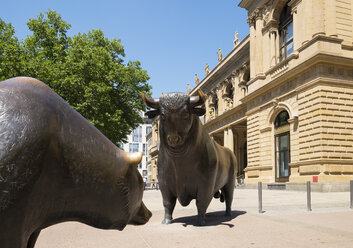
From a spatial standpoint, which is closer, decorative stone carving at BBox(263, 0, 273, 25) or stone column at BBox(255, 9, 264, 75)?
decorative stone carving at BBox(263, 0, 273, 25)

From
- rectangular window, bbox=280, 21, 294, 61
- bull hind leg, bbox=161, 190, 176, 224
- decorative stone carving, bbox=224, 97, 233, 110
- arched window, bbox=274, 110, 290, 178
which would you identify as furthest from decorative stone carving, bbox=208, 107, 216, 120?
bull hind leg, bbox=161, 190, 176, 224

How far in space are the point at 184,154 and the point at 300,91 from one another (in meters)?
17.6

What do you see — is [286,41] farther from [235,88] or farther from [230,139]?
[230,139]

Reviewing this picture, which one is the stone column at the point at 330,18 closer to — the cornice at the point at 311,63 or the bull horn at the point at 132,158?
the cornice at the point at 311,63

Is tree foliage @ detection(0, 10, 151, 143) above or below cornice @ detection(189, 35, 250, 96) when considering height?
below

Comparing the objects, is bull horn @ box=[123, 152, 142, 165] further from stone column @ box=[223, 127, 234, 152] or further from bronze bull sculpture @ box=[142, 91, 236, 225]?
stone column @ box=[223, 127, 234, 152]

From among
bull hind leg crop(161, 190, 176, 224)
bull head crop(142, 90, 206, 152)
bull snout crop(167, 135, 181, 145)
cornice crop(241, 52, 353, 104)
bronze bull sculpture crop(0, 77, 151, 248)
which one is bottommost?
bull hind leg crop(161, 190, 176, 224)

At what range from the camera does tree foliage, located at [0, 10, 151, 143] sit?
20891mm

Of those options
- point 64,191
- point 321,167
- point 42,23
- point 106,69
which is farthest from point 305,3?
point 64,191

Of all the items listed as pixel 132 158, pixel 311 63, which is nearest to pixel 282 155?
pixel 311 63

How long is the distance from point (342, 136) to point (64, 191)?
20.3 meters

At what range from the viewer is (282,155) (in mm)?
22688

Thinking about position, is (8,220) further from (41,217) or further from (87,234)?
(87,234)

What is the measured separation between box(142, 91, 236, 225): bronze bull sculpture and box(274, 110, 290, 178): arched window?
17.9m
